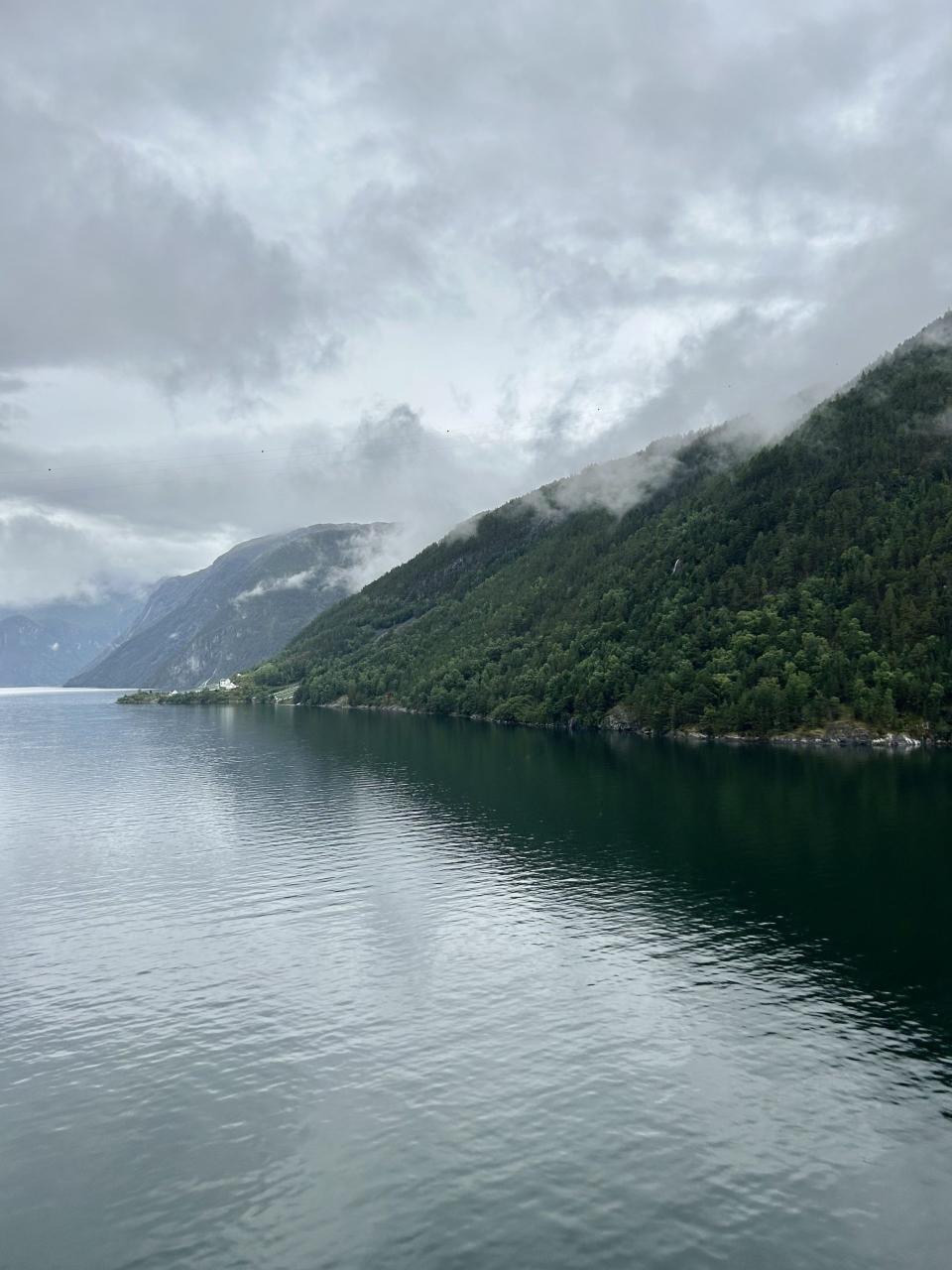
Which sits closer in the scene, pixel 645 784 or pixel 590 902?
pixel 590 902

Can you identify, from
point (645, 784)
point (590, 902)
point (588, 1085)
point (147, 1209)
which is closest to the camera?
point (147, 1209)

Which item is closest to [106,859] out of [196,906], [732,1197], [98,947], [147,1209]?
[196,906]

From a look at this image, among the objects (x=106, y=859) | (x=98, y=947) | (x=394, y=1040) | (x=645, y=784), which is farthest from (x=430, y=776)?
(x=394, y=1040)

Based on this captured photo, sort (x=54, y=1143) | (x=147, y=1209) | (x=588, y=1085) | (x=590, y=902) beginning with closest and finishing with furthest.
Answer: (x=147, y=1209), (x=54, y=1143), (x=588, y=1085), (x=590, y=902)

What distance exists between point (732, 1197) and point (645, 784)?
122445mm

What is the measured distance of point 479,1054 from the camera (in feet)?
163

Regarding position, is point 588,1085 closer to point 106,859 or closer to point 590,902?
point 590,902

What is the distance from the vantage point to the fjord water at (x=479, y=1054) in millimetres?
34531

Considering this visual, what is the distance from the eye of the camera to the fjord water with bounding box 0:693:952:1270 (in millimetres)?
34531

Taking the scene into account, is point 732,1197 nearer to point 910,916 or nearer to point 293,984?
point 293,984

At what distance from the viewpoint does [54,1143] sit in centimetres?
4084

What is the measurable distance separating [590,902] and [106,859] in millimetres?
62307

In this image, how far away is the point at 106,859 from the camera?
10256cm

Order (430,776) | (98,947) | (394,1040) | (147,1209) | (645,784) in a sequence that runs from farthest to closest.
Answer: (430,776) < (645,784) < (98,947) < (394,1040) < (147,1209)
